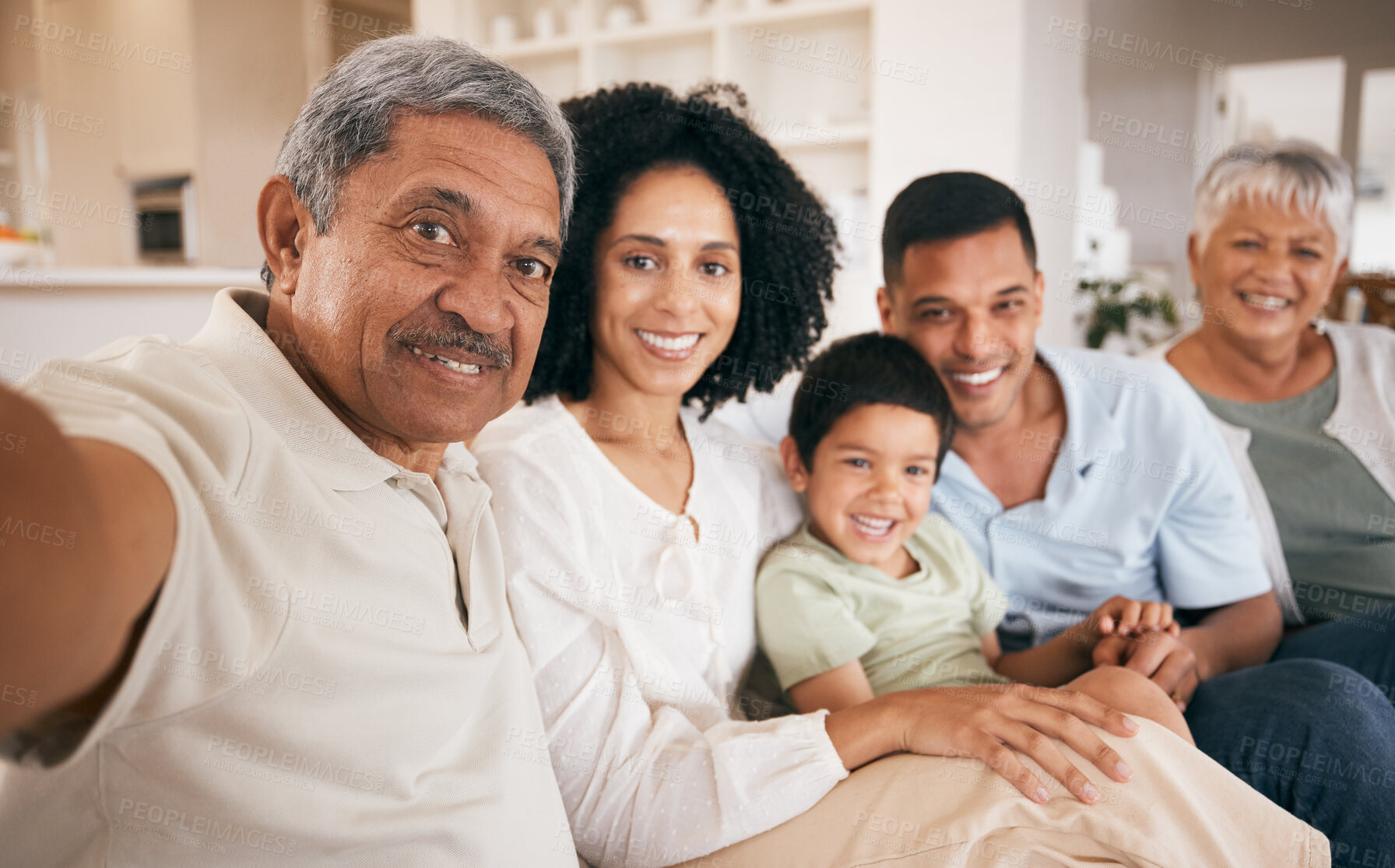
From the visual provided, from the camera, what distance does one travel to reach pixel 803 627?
1.35 m

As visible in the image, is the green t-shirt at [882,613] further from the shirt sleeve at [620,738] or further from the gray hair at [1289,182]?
the gray hair at [1289,182]

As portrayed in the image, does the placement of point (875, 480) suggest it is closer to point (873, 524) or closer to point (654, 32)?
point (873, 524)

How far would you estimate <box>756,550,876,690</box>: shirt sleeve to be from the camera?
1.34m

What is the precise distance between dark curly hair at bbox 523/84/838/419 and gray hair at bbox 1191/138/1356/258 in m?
0.96

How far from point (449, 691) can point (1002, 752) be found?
632 mm

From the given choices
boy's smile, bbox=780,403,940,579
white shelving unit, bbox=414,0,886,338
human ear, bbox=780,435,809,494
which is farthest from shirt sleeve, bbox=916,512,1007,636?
white shelving unit, bbox=414,0,886,338

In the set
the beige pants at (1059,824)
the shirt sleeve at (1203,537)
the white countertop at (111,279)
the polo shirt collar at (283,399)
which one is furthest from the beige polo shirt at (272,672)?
the white countertop at (111,279)

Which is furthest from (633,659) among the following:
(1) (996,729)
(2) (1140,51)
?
(2) (1140,51)

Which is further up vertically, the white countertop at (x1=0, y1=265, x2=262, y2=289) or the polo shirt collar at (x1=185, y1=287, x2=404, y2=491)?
the white countertop at (x1=0, y1=265, x2=262, y2=289)

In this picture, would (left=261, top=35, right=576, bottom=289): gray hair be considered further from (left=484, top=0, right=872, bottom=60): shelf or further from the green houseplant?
the green houseplant

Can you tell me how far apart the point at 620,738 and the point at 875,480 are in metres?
0.57

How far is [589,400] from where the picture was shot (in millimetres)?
1521

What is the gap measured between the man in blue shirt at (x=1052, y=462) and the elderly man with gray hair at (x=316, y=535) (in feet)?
2.63

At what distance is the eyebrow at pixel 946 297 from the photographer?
1.61 meters
